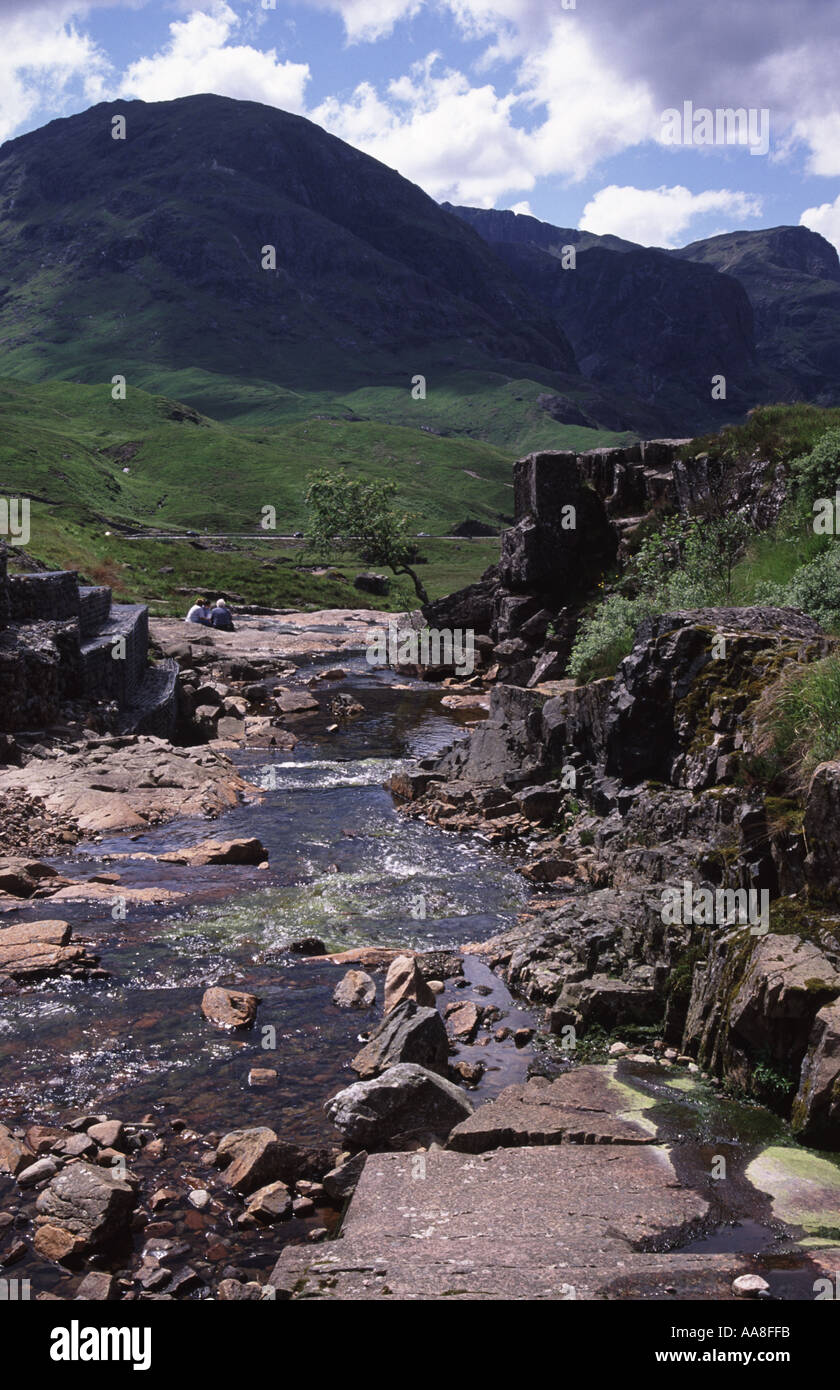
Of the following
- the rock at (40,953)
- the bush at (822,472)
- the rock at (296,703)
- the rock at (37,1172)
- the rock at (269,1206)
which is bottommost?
the rock at (269,1206)

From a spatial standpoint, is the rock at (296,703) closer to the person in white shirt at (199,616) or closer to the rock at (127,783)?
the rock at (127,783)

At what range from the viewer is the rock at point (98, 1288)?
8.23 metres

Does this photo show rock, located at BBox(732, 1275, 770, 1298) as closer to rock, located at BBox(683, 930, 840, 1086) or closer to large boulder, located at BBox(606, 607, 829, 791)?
rock, located at BBox(683, 930, 840, 1086)

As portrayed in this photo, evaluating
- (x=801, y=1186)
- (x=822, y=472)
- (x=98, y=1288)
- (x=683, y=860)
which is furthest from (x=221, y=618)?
(x=801, y=1186)

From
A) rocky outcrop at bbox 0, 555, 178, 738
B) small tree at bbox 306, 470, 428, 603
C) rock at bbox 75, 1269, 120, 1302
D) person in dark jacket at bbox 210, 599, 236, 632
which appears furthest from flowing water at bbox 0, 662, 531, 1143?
small tree at bbox 306, 470, 428, 603

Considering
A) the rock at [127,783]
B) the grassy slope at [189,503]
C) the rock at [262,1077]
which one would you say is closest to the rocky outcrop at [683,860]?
the rock at [262,1077]

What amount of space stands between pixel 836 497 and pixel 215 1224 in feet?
79.1

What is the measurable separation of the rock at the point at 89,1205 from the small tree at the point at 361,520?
226ft

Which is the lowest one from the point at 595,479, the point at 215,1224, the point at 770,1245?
the point at 215,1224

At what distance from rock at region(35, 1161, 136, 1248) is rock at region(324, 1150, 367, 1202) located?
1.81 m

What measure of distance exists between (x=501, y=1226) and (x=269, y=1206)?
235 centimetres
